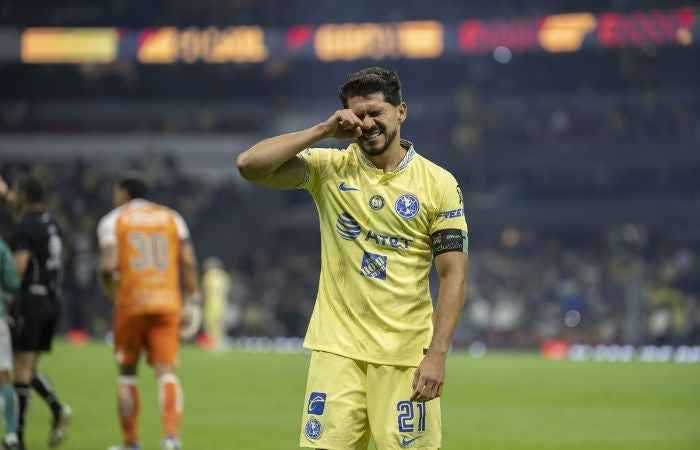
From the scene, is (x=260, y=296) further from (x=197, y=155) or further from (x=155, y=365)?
(x=155, y=365)

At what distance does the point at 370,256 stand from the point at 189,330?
18.1ft

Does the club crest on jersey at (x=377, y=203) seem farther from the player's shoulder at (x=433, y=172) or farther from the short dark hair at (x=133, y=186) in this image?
the short dark hair at (x=133, y=186)

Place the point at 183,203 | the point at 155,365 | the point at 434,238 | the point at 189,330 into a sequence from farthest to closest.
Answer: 1. the point at 183,203
2. the point at 189,330
3. the point at 155,365
4. the point at 434,238

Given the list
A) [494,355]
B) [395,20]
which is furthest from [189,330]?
[395,20]

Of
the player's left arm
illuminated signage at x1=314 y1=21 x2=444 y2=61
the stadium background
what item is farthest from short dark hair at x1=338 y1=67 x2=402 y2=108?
illuminated signage at x1=314 y1=21 x2=444 y2=61

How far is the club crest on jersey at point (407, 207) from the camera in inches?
227

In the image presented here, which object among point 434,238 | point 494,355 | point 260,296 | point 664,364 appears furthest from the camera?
point 260,296

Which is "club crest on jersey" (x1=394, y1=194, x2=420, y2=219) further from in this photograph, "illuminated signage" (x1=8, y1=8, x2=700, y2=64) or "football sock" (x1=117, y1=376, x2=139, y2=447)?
"illuminated signage" (x1=8, y1=8, x2=700, y2=64)

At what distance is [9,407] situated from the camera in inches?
383

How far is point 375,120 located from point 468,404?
11.8 metres

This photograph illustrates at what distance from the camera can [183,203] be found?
4206 cm

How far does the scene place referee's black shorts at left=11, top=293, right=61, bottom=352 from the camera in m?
10.9

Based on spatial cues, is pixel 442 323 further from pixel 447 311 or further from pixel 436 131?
pixel 436 131

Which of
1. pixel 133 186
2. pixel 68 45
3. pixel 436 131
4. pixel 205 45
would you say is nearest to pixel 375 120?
pixel 133 186
